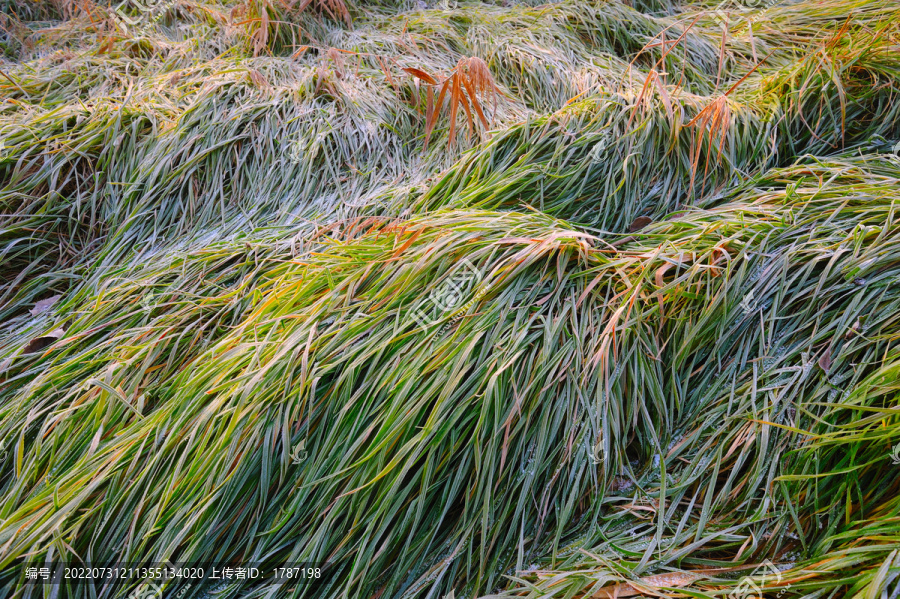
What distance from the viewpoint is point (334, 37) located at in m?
3.06

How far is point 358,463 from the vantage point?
3.97ft

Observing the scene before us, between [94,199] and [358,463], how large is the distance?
181cm

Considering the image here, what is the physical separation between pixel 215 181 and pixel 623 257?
1.72 meters

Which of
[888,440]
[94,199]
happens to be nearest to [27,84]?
[94,199]

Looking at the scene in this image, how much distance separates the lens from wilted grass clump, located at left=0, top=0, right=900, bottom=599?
1142 millimetres

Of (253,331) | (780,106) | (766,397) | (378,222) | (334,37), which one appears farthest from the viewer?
(334,37)

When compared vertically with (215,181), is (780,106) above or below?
above

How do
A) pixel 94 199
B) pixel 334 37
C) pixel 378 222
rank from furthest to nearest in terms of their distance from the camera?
pixel 334 37, pixel 94 199, pixel 378 222

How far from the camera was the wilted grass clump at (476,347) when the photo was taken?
1142 millimetres

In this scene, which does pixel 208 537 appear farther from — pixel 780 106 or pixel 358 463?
pixel 780 106

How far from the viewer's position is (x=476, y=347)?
1330mm

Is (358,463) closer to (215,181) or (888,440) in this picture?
(888,440)

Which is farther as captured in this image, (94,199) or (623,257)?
(94,199)

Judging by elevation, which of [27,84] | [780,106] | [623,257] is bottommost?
[623,257]
